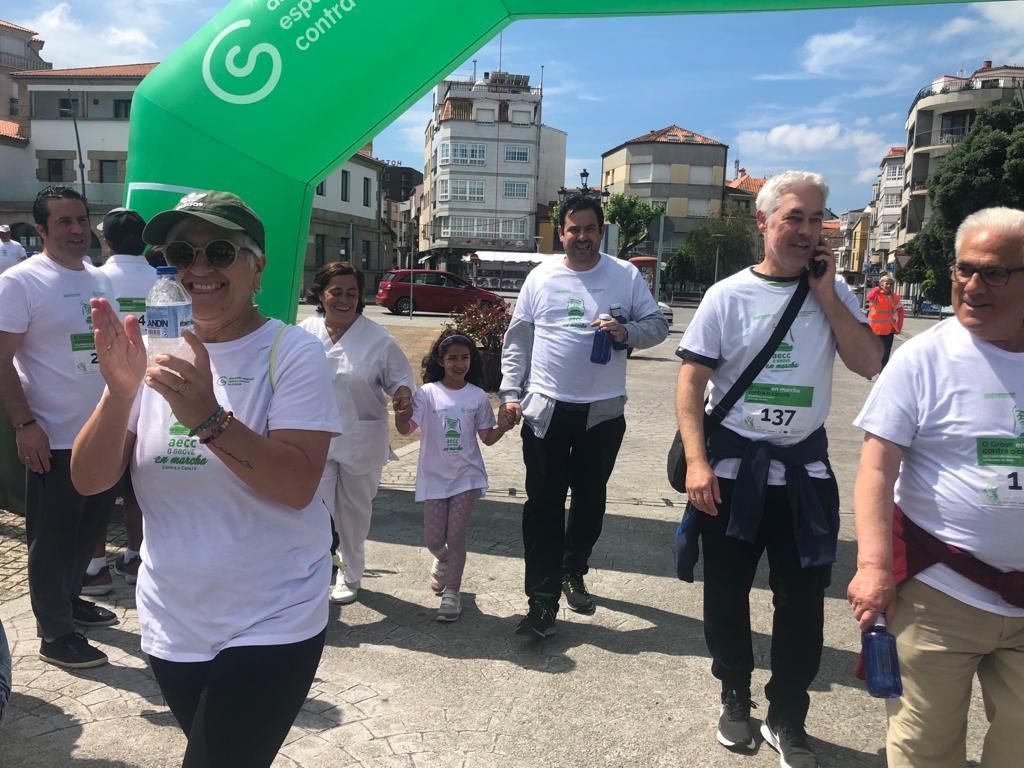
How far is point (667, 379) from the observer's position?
14.9 m

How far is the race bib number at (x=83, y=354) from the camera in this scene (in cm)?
380

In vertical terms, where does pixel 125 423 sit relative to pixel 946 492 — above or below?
above

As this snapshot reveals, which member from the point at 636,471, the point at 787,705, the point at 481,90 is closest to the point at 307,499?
the point at 787,705

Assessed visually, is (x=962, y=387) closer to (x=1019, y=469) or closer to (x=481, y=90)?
(x=1019, y=469)

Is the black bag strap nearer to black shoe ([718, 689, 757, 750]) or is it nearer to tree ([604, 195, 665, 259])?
black shoe ([718, 689, 757, 750])

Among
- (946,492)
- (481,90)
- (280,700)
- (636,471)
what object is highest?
(481,90)

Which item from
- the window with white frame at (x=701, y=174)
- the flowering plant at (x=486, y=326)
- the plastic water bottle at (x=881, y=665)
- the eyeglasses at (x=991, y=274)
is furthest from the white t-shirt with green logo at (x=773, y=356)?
the window with white frame at (x=701, y=174)

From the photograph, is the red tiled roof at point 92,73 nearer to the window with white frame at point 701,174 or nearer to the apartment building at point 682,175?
the apartment building at point 682,175

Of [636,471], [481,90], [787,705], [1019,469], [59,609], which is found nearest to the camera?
[1019,469]

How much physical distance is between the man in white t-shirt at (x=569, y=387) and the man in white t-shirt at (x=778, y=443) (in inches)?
40.4

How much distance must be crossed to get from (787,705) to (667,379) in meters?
12.0

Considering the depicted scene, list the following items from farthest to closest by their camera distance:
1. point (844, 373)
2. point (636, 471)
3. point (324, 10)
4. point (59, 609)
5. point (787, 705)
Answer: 1. point (844, 373)
2. point (636, 471)
3. point (324, 10)
4. point (59, 609)
5. point (787, 705)

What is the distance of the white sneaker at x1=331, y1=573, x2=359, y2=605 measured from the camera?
4.46 meters

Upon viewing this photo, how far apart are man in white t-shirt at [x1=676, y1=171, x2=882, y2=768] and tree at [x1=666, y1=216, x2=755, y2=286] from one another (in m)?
63.3
